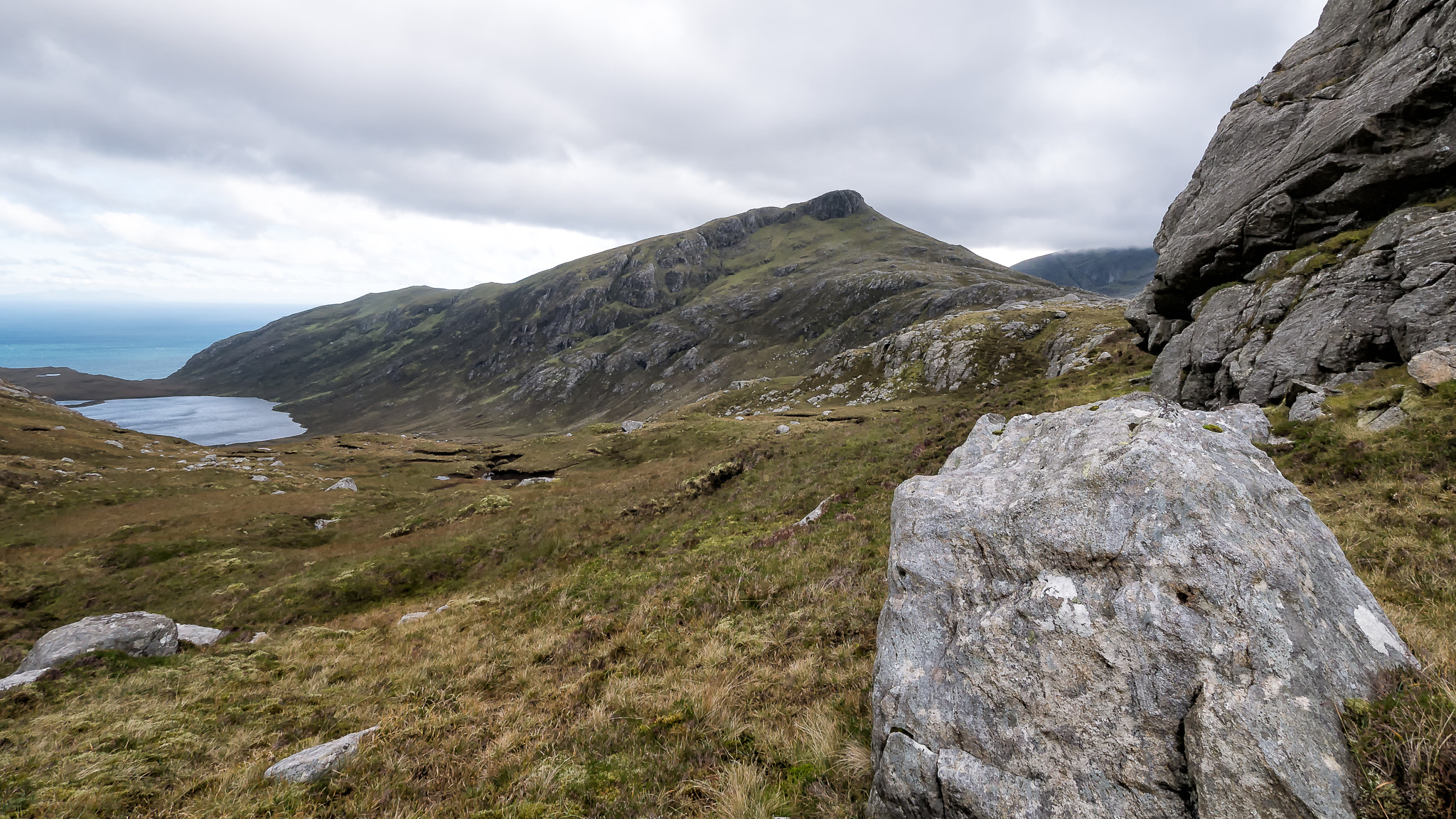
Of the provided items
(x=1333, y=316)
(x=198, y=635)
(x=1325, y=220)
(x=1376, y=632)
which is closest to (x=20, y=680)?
(x=198, y=635)

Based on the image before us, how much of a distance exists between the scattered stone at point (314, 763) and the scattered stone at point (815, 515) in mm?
14876

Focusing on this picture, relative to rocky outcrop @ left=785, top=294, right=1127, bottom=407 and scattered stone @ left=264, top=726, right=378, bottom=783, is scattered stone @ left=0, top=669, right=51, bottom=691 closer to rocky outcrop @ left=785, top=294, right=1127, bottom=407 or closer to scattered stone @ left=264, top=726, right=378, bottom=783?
scattered stone @ left=264, top=726, right=378, bottom=783

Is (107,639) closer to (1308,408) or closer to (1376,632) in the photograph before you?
(1376,632)

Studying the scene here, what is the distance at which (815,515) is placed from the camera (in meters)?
21.1

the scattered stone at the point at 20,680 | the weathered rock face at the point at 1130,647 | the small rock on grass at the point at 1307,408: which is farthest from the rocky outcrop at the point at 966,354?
the scattered stone at the point at 20,680

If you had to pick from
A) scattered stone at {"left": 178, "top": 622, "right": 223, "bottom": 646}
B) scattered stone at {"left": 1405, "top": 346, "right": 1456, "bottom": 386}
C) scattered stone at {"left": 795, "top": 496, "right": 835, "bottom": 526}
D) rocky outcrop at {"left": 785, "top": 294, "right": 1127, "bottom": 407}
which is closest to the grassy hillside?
scattered stone at {"left": 1405, "top": 346, "right": 1456, "bottom": 386}

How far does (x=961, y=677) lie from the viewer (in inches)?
237

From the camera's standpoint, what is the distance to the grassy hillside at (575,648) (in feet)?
23.8

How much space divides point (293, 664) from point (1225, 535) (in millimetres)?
22854

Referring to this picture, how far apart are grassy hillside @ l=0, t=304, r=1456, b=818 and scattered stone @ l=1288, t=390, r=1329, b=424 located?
109 cm

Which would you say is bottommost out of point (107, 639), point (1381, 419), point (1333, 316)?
point (107, 639)

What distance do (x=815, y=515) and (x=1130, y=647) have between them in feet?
52.2

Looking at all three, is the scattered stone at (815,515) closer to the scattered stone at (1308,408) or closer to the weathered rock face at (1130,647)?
the weathered rock face at (1130,647)

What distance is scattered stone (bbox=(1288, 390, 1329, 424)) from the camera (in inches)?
678
